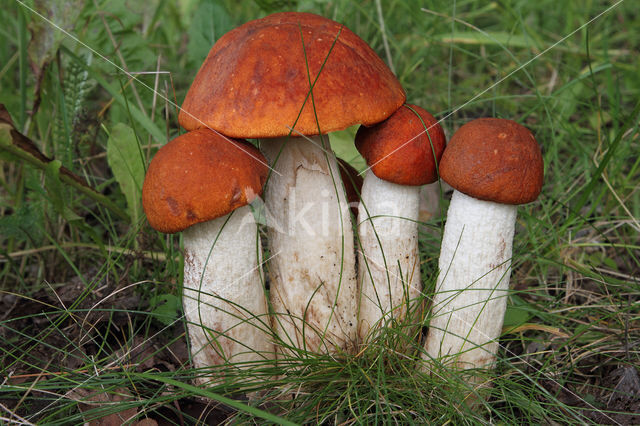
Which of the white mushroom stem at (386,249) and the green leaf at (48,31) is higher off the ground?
the green leaf at (48,31)

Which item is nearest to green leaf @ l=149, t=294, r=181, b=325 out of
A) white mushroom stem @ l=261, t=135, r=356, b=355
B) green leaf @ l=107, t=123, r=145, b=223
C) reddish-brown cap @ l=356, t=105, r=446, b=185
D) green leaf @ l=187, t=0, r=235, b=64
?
white mushroom stem @ l=261, t=135, r=356, b=355

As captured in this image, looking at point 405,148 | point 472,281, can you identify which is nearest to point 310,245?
point 405,148

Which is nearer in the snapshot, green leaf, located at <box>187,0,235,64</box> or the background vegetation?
the background vegetation

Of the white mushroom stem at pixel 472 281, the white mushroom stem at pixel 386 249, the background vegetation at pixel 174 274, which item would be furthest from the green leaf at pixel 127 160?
the white mushroom stem at pixel 472 281

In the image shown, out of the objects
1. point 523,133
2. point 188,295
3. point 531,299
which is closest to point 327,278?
point 188,295

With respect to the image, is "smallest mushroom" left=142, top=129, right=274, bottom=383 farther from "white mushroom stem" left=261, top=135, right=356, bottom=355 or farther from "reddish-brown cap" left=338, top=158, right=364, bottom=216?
"reddish-brown cap" left=338, top=158, right=364, bottom=216

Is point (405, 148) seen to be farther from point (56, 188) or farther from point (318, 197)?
point (56, 188)

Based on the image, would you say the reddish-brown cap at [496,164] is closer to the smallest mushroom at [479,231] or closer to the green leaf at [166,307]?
the smallest mushroom at [479,231]
